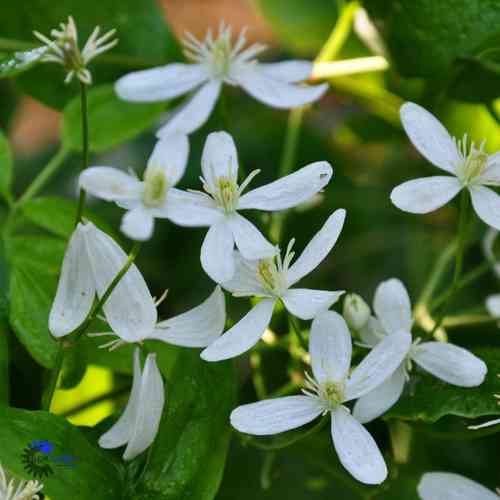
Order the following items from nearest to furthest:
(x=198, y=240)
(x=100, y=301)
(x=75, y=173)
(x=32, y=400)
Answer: (x=100, y=301), (x=32, y=400), (x=198, y=240), (x=75, y=173)

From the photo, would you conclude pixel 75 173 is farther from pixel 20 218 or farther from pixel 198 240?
pixel 20 218

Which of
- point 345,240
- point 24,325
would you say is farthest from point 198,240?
point 24,325

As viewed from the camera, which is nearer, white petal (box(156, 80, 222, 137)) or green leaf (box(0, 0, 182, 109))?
white petal (box(156, 80, 222, 137))

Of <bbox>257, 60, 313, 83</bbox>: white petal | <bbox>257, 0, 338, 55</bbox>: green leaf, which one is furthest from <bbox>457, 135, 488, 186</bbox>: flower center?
<bbox>257, 0, 338, 55</bbox>: green leaf

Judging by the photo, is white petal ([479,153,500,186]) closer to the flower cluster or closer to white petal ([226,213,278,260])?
the flower cluster

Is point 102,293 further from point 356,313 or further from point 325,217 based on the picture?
point 325,217
